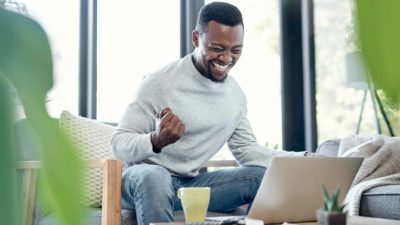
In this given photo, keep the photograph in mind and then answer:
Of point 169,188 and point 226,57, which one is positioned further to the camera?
point 226,57

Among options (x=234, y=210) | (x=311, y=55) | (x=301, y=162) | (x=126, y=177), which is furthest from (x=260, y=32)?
(x=234, y=210)

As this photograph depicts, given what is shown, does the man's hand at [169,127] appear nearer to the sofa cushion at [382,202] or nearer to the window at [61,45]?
the sofa cushion at [382,202]

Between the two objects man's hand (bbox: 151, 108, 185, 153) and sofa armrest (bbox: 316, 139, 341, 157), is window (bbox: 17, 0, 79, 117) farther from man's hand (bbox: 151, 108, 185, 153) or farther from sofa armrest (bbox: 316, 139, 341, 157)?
sofa armrest (bbox: 316, 139, 341, 157)

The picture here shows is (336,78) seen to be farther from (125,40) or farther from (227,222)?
(227,222)

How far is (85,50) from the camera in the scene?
0.21m

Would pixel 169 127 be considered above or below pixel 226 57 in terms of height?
below

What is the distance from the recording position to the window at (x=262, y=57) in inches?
7.5

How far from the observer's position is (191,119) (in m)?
1.79

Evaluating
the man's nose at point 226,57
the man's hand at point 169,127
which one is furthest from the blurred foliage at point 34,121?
the man's nose at point 226,57

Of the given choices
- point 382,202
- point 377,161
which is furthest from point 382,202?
point 377,161

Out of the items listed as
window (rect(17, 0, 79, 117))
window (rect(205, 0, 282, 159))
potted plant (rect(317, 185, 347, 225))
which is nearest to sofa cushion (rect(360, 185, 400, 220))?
potted plant (rect(317, 185, 347, 225))

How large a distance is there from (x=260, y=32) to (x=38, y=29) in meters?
0.07

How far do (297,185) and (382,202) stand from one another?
0.62m

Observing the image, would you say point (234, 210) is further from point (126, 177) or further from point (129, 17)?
point (129, 17)
